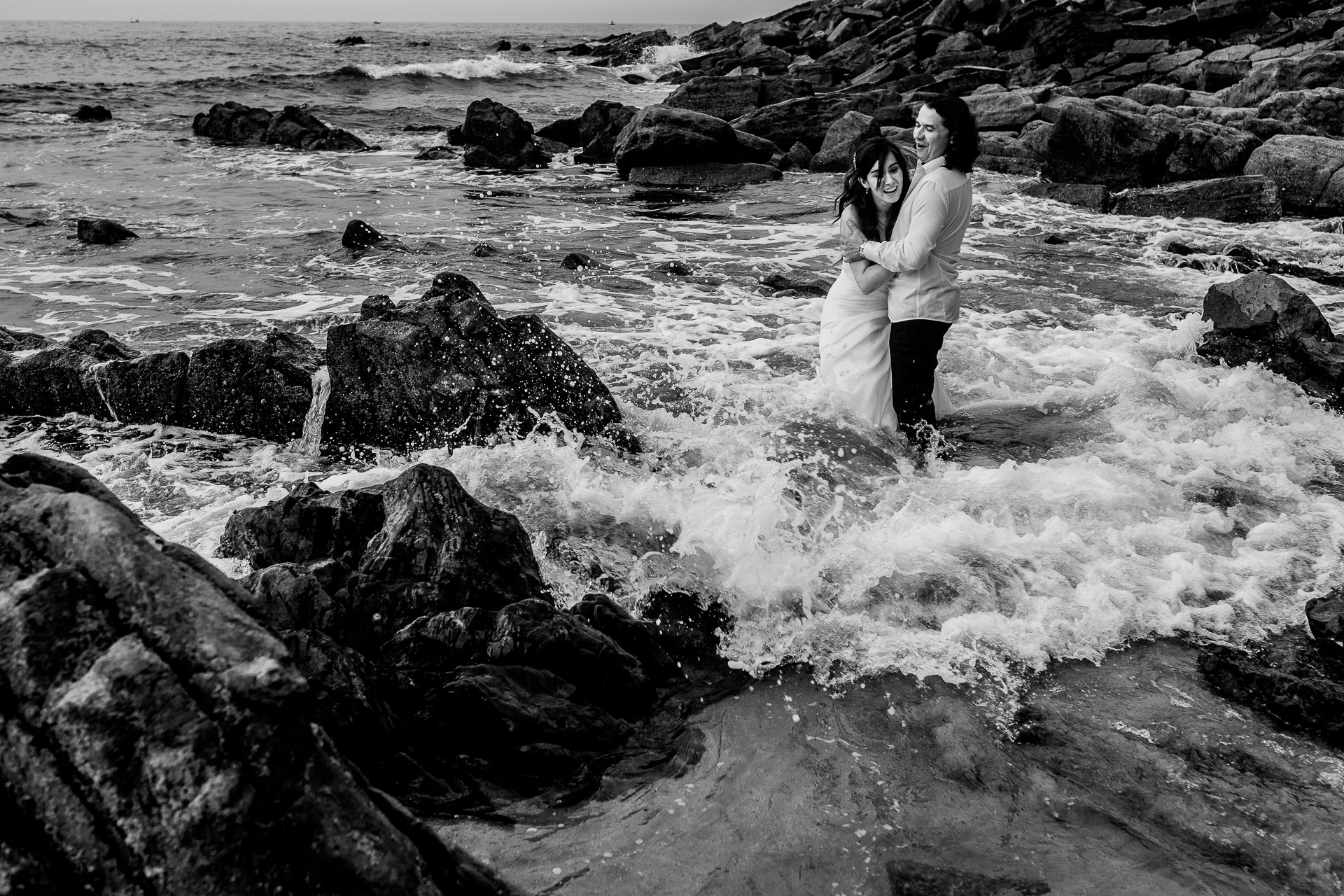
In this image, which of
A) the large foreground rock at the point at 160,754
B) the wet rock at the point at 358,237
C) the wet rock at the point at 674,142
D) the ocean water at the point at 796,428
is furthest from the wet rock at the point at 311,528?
the wet rock at the point at 674,142

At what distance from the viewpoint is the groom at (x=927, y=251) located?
536 centimetres

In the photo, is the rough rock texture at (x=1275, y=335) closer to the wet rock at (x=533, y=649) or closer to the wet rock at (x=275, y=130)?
the wet rock at (x=533, y=649)

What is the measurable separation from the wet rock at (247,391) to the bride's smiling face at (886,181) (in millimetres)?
4192

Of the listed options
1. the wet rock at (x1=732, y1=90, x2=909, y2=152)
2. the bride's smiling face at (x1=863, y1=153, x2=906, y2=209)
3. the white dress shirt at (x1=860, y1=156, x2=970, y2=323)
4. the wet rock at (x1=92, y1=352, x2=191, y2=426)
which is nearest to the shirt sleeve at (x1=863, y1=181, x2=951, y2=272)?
the white dress shirt at (x1=860, y1=156, x2=970, y2=323)

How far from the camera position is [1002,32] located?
3148cm

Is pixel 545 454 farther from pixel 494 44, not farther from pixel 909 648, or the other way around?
pixel 494 44

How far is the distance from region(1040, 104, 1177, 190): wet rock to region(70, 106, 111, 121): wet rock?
25.0 meters

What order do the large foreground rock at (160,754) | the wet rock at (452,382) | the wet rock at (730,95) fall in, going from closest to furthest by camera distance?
the large foreground rock at (160,754) < the wet rock at (452,382) < the wet rock at (730,95)

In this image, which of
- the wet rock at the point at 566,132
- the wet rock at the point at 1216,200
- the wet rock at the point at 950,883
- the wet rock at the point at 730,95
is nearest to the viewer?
the wet rock at the point at 950,883

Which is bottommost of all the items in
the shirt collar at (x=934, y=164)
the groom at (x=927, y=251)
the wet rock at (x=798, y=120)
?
the groom at (x=927, y=251)

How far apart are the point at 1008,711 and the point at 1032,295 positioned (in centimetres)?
761

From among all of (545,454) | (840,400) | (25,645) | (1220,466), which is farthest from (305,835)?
(1220,466)

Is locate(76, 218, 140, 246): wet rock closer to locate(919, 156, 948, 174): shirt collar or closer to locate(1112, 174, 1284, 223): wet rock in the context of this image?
locate(919, 156, 948, 174): shirt collar

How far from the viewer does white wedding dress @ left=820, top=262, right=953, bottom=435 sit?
251 inches
